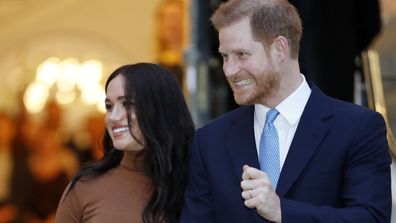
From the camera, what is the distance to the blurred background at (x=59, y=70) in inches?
468

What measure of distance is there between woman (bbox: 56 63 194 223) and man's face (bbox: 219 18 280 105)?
55 cm

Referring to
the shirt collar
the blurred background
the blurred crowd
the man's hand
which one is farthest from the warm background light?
the man's hand

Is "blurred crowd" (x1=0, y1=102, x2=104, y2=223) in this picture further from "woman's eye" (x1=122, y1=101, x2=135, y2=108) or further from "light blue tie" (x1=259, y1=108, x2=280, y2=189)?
"light blue tie" (x1=259, y1=108, x2=280, y2=189)

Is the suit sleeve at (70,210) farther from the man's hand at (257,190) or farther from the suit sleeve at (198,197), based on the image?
the man's hand at (257,190)

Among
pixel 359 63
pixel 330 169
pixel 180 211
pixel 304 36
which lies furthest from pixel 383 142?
pixel 359 63

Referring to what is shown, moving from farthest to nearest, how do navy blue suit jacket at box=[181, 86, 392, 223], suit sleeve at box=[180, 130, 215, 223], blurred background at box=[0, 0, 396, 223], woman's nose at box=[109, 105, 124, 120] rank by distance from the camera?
blurred background at box=[0, 0, 396, 223] < woman's nose at box=[109, 105, 124, 120] < suit sleeve at box=[180, 130, 215, 223] < navy blue suit jacket at box=[181, 86, 392, 223]

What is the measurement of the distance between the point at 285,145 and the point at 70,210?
0.83 m

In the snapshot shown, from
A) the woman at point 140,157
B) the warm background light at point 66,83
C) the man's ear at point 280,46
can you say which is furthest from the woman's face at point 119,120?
the warm background light at point 66,83

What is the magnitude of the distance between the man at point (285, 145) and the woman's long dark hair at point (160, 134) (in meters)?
0.30

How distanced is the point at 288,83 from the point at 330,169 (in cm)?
29

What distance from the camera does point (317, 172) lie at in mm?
2516

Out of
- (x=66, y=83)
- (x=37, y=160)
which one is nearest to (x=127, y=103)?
(x=37, y=160)

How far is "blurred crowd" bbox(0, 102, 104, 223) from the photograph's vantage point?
→ 10891mm

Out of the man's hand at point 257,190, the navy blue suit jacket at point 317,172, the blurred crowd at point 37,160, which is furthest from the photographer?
the blurred crowd at point 37,160
